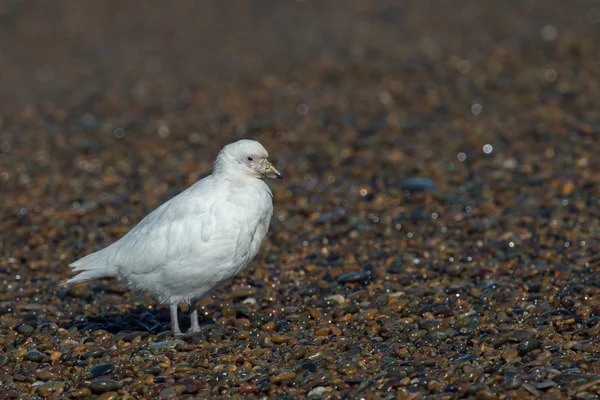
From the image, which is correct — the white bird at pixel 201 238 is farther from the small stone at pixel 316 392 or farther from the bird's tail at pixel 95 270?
the small stone at pixel 316 392

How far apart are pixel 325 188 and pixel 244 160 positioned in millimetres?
4269

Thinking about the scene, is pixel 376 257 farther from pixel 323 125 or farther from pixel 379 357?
pixel 323 125

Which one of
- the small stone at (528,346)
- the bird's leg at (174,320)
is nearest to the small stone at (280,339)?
the bird's leg at (174,320)

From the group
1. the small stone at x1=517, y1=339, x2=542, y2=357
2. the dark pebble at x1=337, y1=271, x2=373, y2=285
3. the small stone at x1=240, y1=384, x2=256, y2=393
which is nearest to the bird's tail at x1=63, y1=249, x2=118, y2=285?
the small stone at x1=240, y1=384, x2=256, y2=393

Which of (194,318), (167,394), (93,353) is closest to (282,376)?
(167,394)

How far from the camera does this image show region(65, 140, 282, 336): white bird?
27.2ft

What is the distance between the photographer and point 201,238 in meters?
8.31

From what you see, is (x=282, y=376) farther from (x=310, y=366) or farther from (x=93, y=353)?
(x=93, y=353)

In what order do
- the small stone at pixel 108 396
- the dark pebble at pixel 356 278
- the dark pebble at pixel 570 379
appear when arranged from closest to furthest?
the dark pebble at pixel 570 379 < the small stone at pixel 108 396 < the dark pebble at pixel 356 278

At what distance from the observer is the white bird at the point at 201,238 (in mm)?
8297

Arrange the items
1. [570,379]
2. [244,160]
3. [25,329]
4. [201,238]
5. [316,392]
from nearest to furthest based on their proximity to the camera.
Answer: [570,379]
[316,392]
[201,238]
[244,160]
[25,329]

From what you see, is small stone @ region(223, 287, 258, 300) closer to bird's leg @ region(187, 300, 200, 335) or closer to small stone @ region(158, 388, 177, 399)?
bird's leg @ region(187, 300, 200, 335)

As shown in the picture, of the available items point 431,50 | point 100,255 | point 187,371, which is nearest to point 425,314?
point 187,371

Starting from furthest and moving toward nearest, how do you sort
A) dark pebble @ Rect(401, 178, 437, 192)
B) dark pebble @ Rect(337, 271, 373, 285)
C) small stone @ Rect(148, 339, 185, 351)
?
dark pebble @ Rect(401, 178, 437, 192), dark pebble @ Rect(337, 271, 373, 285), small stone @ Rect(148, 339, 185, 351)
